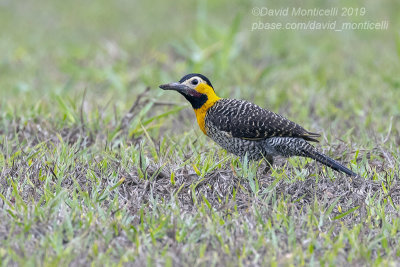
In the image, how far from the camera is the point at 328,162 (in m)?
4.62

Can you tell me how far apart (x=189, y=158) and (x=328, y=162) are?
105cm

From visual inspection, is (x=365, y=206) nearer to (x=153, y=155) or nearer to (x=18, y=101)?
(x=153, y=155)

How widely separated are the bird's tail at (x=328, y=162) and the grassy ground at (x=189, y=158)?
11 centimetres

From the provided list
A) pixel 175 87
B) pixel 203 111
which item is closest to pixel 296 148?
pixel 203 111

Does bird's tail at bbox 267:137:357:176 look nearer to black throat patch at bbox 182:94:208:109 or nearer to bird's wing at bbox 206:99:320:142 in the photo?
bird's wing at bbox 206:99:320:142

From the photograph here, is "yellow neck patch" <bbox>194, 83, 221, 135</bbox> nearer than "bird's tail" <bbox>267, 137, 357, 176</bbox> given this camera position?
No

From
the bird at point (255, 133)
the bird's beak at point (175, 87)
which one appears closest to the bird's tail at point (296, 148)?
the bird at point (255, 133)

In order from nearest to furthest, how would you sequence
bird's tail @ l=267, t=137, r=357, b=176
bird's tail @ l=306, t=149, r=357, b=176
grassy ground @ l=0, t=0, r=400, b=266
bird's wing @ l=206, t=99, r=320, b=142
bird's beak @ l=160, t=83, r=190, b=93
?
grassy ground @ l=0, t=0, r=400, b=266 → bird's tail @ l=306, t=149, r=357, b=176 → bird's tail @ l=267, t=137, r=357, b=176 → bird's wing @ l=206, t=99, r=320, b=142 → bird's beak @ l=160, t=83, r=190, b=93

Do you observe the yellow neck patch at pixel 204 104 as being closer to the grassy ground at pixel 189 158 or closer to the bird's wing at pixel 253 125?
the bird's wing at pixel 253 125

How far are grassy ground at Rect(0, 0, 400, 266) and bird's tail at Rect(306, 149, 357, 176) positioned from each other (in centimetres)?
11

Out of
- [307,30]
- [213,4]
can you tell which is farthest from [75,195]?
[213,4]

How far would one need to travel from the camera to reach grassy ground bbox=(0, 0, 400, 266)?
3.61m

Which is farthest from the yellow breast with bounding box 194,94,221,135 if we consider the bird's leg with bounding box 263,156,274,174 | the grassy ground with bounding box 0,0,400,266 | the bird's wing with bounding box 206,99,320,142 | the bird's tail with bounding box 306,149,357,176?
the bird's tail with bounding box 306,149,357,176

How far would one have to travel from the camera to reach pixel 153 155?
16.9 ft
